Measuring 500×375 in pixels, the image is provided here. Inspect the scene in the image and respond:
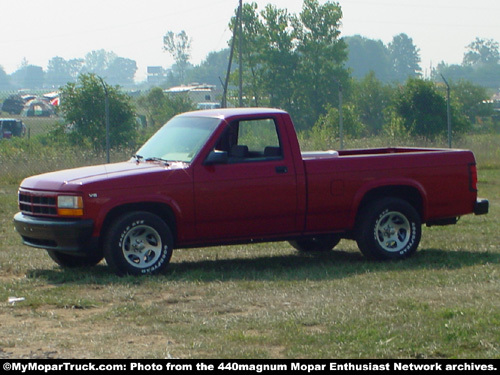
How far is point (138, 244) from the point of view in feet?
30.6

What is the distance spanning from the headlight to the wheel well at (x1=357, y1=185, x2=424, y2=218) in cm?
335

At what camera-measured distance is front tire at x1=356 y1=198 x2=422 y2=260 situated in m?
10.2

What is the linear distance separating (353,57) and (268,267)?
165 metres

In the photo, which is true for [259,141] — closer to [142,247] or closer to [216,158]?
[216,158]

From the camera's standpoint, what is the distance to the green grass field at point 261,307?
6.09m

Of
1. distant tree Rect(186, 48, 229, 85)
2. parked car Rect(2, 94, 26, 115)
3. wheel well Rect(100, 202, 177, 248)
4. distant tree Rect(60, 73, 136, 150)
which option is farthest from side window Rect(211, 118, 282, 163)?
distant tree Rect(186, 48, 229, 85)

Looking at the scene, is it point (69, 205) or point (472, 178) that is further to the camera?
point (472, 178)

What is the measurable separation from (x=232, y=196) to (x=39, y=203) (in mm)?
2108

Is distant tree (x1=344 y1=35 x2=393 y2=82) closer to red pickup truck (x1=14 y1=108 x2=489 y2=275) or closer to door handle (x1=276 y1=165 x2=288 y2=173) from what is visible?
red pickup truck (x1=14 y1=108 x2=489 y2=275)

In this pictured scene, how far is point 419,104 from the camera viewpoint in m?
33.4

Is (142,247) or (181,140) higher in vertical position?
(181,140)

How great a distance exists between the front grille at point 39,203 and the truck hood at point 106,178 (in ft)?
0.25

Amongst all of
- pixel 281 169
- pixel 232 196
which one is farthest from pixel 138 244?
pixel 281 169
